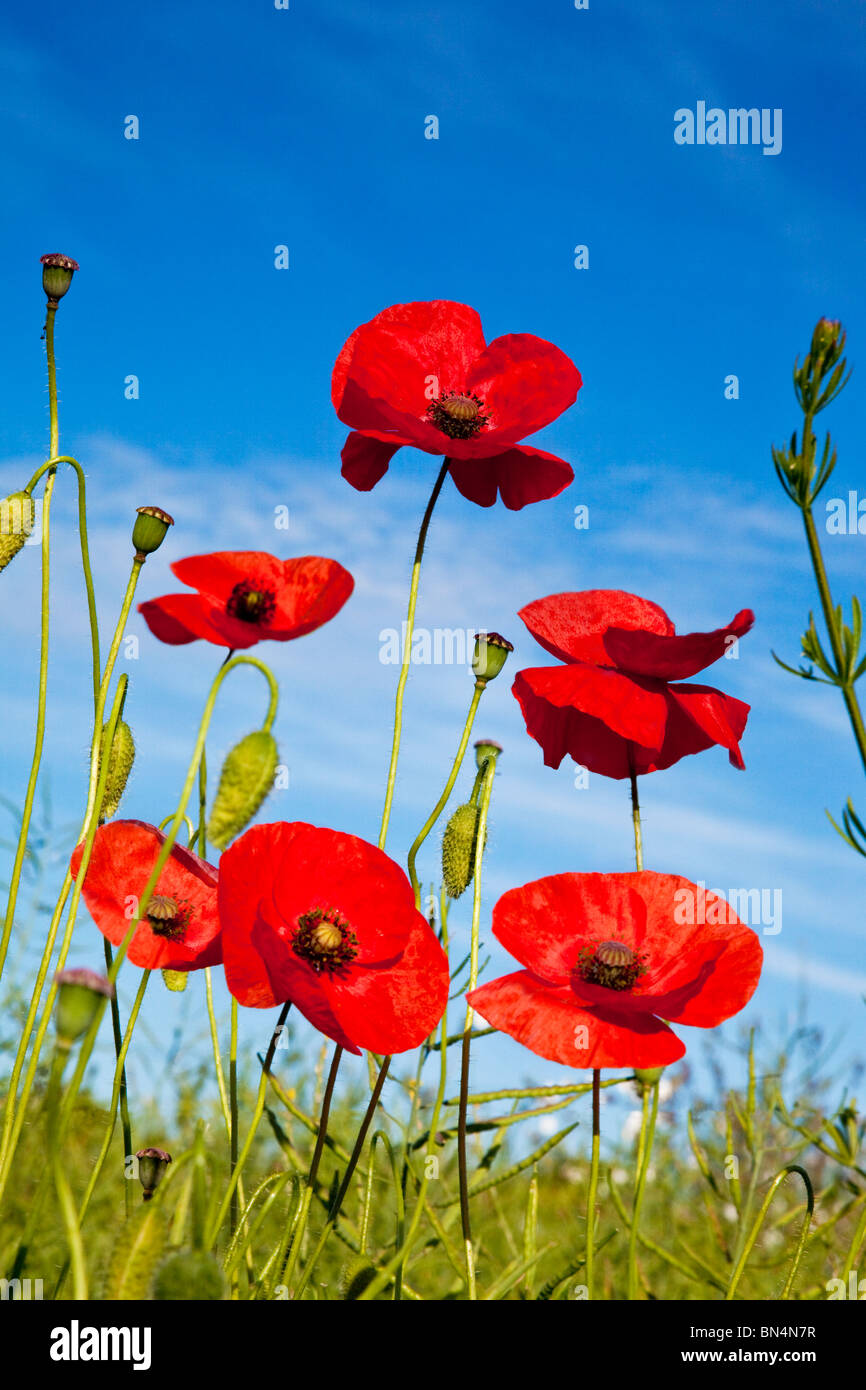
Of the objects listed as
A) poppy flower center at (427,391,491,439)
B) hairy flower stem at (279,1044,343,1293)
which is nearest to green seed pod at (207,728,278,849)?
hairy flower stem at (279,1044,343,1293)

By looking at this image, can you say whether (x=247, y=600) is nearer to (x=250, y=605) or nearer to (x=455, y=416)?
(x=250, y=605)

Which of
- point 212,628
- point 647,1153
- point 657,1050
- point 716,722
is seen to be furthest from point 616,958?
point 212,628

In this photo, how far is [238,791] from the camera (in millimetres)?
1192

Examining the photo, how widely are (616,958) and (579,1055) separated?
123mm

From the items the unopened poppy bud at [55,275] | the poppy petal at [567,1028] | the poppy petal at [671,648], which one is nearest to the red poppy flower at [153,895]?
the poppy petal at [567,1028]

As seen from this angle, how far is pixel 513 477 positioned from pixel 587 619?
270 millimetres

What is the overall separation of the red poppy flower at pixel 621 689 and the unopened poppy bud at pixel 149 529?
0.44 meters

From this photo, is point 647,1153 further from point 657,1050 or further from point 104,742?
point 104,742

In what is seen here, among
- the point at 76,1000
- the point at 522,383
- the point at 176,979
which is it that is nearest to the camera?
the point at 76,1000

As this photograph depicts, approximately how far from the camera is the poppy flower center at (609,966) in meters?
1.32

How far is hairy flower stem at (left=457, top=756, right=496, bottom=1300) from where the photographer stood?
1.31 metres

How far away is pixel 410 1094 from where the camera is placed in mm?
1938

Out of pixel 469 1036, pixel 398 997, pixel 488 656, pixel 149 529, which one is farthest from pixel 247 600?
pixel 469 1036

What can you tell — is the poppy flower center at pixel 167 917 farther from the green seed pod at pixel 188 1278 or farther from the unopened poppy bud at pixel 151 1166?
the green seed pod at pixel 188 1278
